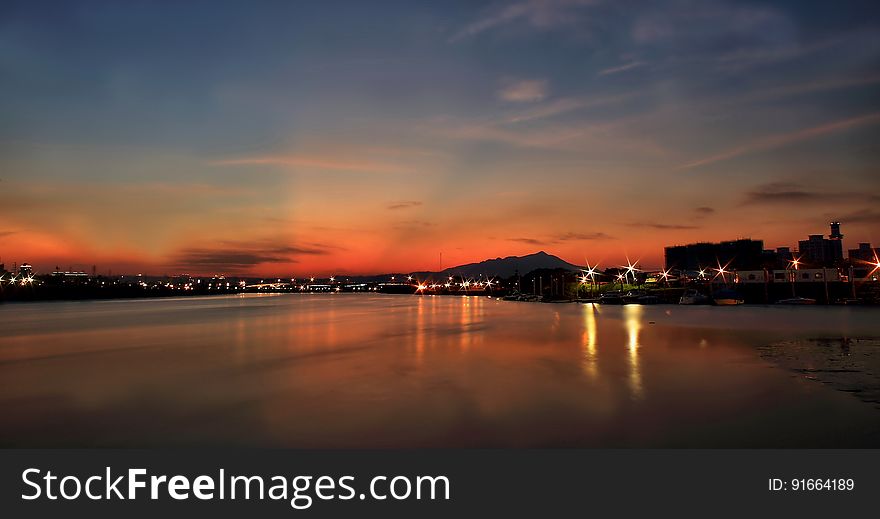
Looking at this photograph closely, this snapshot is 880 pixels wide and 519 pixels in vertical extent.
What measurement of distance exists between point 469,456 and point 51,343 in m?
33.4

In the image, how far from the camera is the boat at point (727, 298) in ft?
237

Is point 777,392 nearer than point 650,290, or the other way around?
point 777,392

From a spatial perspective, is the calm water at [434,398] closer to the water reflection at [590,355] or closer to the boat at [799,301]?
the water reflection at [590,355]

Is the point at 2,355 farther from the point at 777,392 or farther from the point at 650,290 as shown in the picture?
the point at 650,290

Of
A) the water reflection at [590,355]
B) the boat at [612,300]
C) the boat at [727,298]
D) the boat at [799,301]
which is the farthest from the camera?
the boat at [612,300]

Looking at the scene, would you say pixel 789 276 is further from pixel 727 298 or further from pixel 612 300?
pixel 612 300

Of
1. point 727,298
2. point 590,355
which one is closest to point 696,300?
point 727,298

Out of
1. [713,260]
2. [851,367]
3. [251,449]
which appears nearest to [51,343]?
[251,449]

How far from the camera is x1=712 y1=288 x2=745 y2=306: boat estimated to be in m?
72.2

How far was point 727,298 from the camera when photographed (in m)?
73.1

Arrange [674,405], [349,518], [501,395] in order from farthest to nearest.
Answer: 1. [501,395]
2. [674,405]
3. [349,518]


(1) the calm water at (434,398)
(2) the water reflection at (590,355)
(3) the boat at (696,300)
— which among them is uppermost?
(3) the boat at (696,300)

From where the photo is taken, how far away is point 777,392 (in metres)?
13.4

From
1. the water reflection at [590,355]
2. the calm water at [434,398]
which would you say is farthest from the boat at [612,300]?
the calm water at [434,398]
